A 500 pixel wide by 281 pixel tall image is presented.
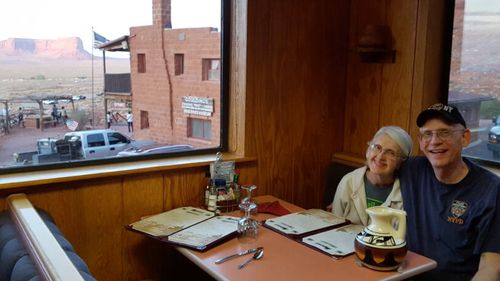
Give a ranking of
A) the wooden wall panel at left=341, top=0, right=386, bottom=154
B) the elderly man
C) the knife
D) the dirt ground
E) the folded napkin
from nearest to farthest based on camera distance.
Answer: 1. the knife
2. the elderly man
3. the dirt ground
4. the folded napkin
5. the wooden wall panel at left=341, top=0, right=386, bottom=154

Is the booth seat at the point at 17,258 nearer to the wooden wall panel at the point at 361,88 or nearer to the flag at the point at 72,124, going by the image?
the flag at the point at 72,124

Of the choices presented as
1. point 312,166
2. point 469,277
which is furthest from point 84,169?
point 469,277

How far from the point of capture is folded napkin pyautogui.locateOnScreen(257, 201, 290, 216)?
226 cm

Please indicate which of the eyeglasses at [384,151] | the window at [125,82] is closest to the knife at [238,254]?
the eyeglasses at [384,151]

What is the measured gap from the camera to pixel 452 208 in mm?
1917

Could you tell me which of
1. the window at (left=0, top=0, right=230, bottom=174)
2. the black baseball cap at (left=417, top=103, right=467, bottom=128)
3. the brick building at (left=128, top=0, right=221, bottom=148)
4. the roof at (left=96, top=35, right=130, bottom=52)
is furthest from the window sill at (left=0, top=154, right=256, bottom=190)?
the black baseball cap at (left=417, top=103, right=467, bottom=128)

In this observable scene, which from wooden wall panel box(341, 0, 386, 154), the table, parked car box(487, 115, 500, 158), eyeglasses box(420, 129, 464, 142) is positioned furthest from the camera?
wooden wall panel box(341, 0, 386, 154)

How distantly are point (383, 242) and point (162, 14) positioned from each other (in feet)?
5.08

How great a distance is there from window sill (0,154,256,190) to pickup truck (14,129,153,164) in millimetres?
70

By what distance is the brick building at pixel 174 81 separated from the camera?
241 centimetres

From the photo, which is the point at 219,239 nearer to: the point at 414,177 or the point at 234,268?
the point at 234,268

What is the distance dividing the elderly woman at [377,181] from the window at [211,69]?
2.99ft

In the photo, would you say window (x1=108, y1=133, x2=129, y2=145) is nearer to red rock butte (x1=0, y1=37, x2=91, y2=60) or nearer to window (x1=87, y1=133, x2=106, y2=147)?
window (x1=87, y1=133, x2=106, y2=147)

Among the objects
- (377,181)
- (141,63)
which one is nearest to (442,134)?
(377,181)
